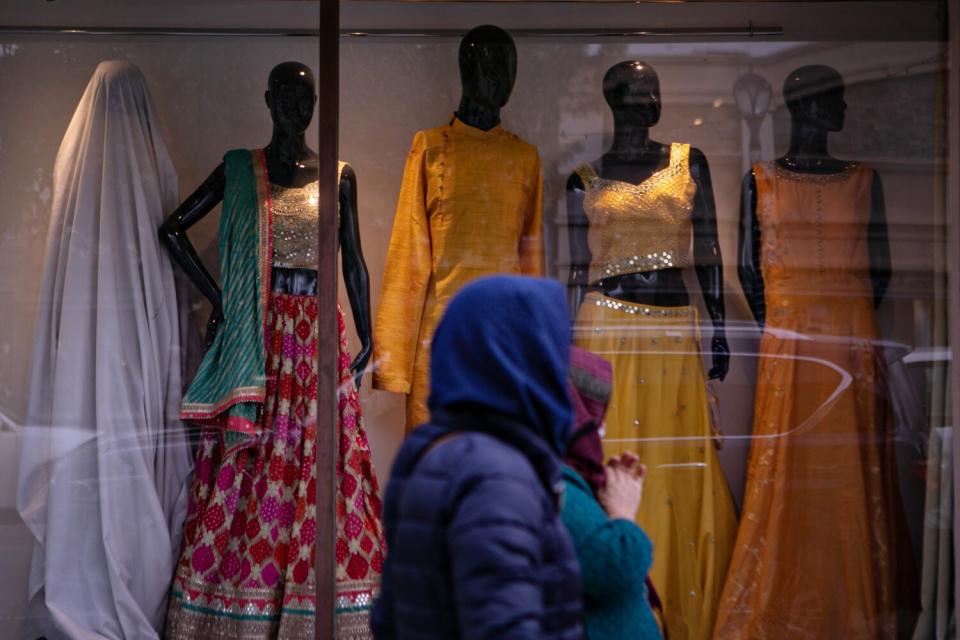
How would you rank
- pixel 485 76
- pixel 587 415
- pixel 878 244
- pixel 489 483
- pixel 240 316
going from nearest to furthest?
1. pixel 489 483
2. pixel 587 415
3. pixel 240 316
4. pixel 485 76
5. pixel 878 244

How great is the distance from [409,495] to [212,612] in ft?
6.10

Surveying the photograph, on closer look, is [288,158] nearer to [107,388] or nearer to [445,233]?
[445,233]

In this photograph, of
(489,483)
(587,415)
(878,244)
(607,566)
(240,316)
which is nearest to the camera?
(489,483)

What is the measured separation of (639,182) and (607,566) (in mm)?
1983

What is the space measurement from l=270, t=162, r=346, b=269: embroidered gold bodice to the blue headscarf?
1.80 meters

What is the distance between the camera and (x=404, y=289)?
3.60 m

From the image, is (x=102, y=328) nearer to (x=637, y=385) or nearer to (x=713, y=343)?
(x=637, y=385)

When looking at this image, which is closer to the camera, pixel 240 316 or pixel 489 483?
pixel 489 483

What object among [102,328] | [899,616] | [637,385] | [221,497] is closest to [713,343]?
[637,385]

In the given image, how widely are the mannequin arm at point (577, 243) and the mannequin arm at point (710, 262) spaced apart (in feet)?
1.17

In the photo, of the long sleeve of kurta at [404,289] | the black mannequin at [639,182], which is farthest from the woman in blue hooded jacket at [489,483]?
the black mannequin at [639,182]

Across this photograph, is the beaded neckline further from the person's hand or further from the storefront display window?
the person's hand

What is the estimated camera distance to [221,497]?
3.48m

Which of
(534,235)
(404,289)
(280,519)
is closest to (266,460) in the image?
(280,519)
